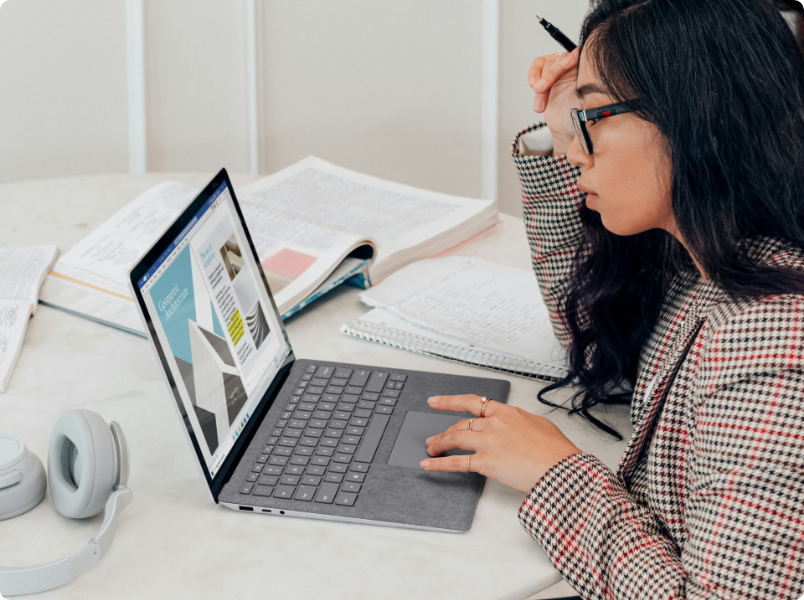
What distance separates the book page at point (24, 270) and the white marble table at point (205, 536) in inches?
6.2

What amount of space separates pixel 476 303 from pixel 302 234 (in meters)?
0.33

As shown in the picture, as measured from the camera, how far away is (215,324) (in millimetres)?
837

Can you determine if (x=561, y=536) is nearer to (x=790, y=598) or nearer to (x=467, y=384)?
(x=790, y=598)

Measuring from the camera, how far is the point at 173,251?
0.78 meters

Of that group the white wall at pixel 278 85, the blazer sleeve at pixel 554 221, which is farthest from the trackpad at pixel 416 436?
the white wall at pixel 278 85

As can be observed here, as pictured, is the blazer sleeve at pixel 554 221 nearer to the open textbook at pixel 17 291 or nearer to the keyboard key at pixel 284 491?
the keyboard key at pixel 284 491

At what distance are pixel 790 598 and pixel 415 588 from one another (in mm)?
296

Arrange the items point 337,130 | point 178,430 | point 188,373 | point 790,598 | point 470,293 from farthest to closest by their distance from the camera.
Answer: point 337,130, point 470,293, point 178,430, point 188,373, point 790,598

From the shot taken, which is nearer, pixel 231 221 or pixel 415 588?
pixel 415 588

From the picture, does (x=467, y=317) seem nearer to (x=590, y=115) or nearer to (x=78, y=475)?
(x=590, y=115)

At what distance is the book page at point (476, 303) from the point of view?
42.4 inches

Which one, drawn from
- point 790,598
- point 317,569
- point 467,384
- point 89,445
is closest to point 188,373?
point 89,445

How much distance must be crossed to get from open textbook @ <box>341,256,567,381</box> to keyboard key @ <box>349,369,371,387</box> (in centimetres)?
11

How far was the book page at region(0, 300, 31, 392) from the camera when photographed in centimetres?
99
